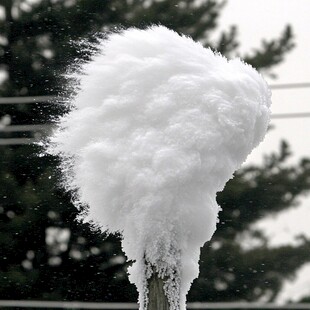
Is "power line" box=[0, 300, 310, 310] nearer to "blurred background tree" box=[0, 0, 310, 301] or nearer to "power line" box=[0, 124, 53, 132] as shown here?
"blurred background tree" box=[0, 0, 310, 301]

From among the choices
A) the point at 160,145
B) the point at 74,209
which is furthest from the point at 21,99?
the point at 160,145

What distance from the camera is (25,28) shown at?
10.2 m

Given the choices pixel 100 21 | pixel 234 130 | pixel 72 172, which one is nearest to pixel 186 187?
pixel 234 130

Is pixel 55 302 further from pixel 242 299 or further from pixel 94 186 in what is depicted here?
pixel 94 186

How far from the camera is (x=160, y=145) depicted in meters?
2.11

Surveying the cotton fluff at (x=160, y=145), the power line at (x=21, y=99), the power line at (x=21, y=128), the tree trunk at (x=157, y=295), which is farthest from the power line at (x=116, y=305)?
the tree trunk at (x=157, y=295)

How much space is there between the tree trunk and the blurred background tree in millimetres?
7244

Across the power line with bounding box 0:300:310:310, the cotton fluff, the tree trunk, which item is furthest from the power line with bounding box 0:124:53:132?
the tree trunk

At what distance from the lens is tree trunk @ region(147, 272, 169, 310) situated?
2104 mm

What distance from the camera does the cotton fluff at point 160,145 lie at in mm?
2102

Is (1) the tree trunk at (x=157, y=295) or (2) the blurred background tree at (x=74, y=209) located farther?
(2) the blurred background tree at (x=74, y=209)

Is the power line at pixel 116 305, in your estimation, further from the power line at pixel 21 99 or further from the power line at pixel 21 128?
the power line at pixel 21 99

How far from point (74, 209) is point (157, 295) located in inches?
293

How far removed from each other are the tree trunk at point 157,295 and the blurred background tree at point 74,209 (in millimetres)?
7244
